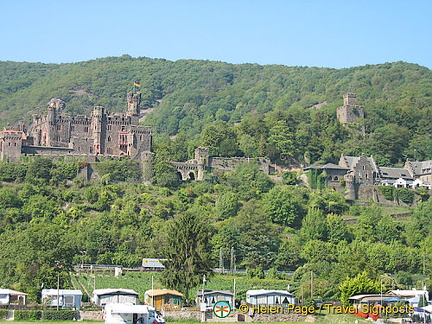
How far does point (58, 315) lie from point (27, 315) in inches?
74.8

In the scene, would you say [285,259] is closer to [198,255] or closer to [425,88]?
[198,255]

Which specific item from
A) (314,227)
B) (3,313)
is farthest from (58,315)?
(314,227)

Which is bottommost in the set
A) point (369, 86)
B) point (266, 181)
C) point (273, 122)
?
point (266, 181)

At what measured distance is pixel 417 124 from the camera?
135000 mm

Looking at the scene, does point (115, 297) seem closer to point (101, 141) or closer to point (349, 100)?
point (101, 141)

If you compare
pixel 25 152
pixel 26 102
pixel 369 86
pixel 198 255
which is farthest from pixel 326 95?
pixel 198 255

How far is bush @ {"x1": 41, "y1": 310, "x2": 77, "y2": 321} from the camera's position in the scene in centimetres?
5662

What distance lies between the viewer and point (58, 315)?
56875mm

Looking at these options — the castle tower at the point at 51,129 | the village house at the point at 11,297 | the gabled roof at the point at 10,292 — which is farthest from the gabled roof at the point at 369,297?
the castle tower at the point at 51,129

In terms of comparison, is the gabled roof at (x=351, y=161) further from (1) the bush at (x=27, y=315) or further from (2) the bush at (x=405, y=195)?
(1) the bush at (x=27, y=315)

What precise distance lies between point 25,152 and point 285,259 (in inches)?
1384

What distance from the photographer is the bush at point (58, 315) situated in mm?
56625

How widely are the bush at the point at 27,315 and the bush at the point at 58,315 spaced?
371 mm

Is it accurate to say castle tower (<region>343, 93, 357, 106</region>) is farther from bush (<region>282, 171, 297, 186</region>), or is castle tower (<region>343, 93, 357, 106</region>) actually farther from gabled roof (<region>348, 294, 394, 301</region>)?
gabled roof (<region>348, 294, 394, 301</region>)
